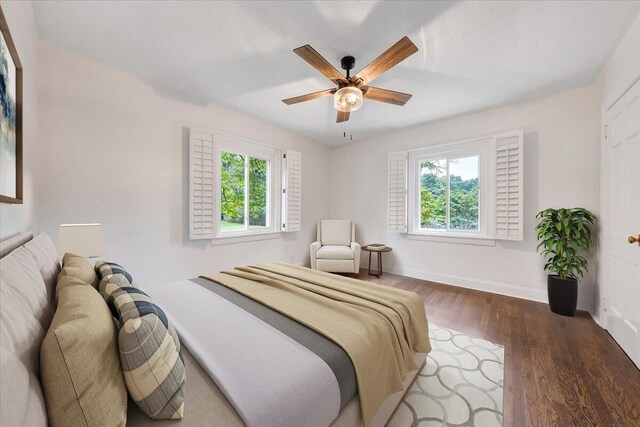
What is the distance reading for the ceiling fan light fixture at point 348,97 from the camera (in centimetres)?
204

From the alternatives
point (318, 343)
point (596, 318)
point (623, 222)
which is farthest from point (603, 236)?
point (318, 343)

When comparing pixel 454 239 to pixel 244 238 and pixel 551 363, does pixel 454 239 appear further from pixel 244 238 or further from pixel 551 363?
pixel 244 238

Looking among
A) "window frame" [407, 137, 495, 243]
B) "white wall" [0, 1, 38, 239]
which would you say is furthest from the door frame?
"white wall" [0, 1, 38, 239]

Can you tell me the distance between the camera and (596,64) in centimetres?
235

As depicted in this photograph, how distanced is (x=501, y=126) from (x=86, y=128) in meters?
4.68

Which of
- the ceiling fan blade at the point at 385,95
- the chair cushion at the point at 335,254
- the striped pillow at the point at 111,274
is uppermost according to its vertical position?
the ceiling fan blade at the point at 385,95

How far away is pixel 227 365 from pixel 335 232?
3.72 meters

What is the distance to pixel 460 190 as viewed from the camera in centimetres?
374

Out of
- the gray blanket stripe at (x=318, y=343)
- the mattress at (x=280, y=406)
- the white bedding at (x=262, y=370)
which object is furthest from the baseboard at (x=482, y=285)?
the white bedding at (x=262, y=370)

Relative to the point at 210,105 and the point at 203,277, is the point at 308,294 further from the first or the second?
the point at 210,105

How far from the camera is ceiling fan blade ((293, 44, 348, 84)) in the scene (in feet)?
5.34

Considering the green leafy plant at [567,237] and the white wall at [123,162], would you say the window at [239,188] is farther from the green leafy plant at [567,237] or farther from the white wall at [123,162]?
the green leafy plant at [567,237]

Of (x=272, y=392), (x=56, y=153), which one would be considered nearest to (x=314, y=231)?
(x=56, y=153)

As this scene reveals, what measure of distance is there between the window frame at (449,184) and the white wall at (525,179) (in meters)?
0.12
